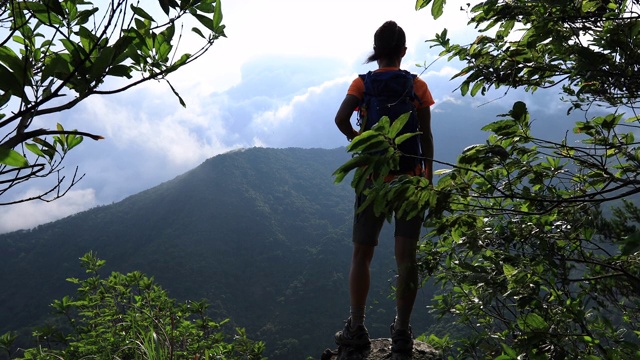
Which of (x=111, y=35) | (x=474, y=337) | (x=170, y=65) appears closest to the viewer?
(x=111, y=35)

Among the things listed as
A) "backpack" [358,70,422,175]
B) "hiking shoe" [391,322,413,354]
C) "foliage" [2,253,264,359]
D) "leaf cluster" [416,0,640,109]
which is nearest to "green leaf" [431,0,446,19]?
"leaf cluster" [416,0,640,109]

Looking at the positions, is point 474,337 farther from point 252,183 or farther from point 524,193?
point 252,183

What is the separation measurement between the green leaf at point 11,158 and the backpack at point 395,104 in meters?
2.03

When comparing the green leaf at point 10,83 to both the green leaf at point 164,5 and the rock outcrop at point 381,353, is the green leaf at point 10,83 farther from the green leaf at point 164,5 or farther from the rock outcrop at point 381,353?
the rock outcrop at point 381,353

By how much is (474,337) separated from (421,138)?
1.43m

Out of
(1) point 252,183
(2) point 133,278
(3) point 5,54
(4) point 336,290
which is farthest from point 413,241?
(1) point 252,183

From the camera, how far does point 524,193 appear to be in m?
2.34

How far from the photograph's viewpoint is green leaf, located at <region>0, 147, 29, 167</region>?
84cm

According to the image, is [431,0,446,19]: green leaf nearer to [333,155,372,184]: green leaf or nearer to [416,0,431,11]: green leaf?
[416,0,431,11]: green leaf

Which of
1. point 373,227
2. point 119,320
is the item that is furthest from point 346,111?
point 119,320

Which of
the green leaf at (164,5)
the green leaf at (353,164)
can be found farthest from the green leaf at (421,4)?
the green leaf at (164,5)

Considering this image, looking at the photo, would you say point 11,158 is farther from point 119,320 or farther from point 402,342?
point 119,320

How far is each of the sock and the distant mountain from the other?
186 feet

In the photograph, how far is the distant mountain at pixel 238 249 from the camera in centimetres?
7262
